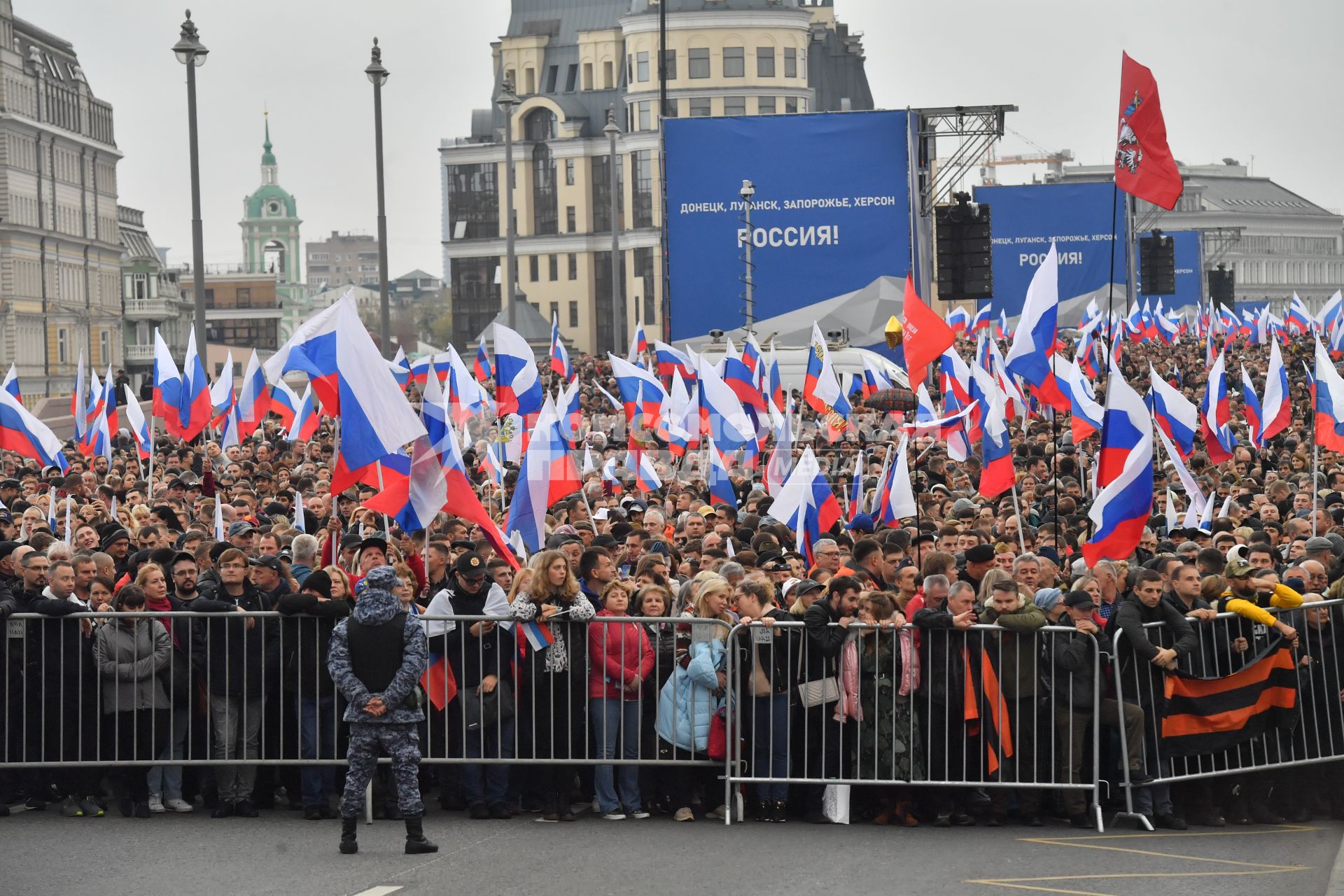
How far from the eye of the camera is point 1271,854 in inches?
390

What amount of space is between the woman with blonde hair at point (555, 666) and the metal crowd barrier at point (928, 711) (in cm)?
81

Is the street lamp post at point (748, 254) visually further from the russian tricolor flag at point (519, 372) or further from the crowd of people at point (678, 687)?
the crowd of people at point (678, 687)

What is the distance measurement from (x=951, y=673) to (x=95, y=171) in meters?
99.5

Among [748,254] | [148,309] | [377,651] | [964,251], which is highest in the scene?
[148,309]

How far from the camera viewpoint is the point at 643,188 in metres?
113

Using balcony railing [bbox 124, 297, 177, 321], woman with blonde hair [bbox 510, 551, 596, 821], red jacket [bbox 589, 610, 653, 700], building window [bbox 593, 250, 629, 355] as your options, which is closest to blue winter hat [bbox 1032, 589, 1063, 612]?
red jacket [bbox 589, 610, 653, 700]

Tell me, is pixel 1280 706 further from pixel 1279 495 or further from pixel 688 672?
pixel 1279 495

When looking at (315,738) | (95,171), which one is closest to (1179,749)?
(315,738)

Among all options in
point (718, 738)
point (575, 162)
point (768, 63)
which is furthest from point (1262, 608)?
point (575, 162)

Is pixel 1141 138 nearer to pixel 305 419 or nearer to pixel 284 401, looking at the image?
pixel 305 419

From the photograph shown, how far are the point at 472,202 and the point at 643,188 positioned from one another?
12316 millimetres

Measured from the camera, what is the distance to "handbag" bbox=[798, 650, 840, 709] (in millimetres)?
10500

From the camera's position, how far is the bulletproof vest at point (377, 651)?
32.0ft

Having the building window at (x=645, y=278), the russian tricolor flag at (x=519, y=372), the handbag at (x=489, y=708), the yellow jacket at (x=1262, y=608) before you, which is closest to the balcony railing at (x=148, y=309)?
the building window at (x=645, y=278)
